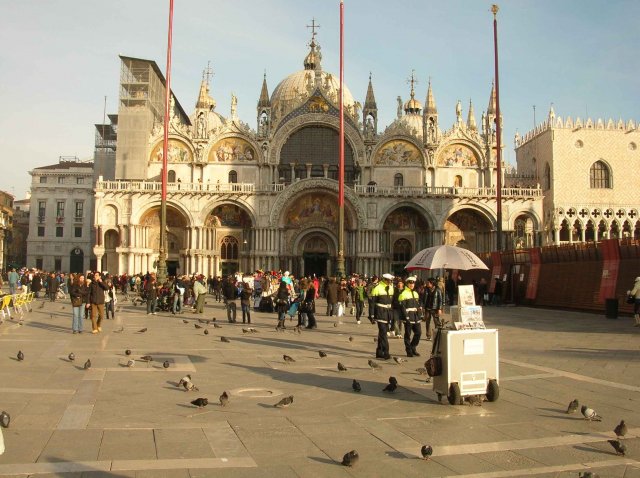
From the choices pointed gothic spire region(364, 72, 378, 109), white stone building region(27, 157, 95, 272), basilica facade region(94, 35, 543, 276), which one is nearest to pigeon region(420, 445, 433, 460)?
basilica facade region(94, 35, 543, 276)

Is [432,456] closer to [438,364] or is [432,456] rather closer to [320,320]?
[438,364]

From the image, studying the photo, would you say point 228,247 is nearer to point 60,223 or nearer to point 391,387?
point 60,223

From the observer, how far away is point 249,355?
14328 mm

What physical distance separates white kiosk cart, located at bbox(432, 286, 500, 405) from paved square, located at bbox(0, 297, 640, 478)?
0.27 metres

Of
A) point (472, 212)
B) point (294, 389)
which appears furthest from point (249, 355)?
point (472, 212)

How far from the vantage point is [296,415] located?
343 inches

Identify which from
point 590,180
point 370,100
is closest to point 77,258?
point 370,100

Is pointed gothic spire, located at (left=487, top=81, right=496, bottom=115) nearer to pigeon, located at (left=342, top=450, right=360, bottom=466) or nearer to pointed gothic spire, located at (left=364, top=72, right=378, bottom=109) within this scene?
pointed gothic spire, located at (left=364, top=72, right=378, bottom=109)

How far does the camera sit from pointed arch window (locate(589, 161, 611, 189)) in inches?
2206

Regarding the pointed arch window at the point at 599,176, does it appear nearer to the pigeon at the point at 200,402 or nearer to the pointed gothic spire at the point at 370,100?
the pointed gothic spire at the point at 370,100

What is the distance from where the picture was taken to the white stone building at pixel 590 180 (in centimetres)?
5497

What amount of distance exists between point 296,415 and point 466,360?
2621mm

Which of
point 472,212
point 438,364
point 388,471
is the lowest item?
point 388,471

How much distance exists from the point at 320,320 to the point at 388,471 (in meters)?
18.0
